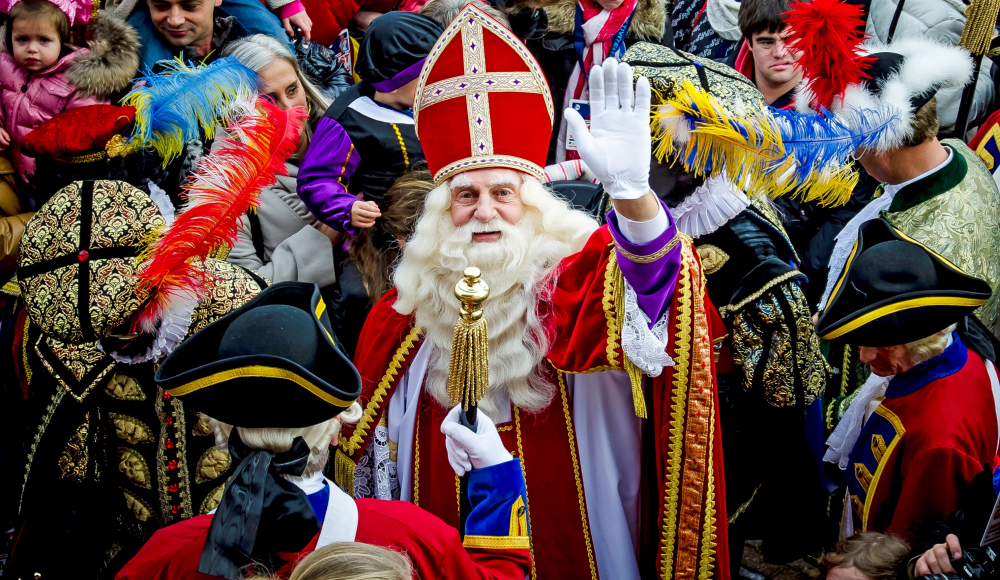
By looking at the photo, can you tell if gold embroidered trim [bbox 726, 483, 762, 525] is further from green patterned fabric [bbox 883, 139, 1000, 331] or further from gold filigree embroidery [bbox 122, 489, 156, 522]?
gold filigree embroidery [bbox 122, 489, 156, 522]

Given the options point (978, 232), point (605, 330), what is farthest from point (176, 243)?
point (978, 232)

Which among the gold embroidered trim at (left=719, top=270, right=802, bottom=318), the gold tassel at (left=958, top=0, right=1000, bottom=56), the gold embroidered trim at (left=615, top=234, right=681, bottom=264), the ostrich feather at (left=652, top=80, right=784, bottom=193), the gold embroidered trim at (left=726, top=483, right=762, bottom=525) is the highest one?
the gold tassel at (left=958, top=0, right=1000, bottom=56)

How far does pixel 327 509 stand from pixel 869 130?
2.14 m

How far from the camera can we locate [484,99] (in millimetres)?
3086

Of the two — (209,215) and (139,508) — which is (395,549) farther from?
(139,508)

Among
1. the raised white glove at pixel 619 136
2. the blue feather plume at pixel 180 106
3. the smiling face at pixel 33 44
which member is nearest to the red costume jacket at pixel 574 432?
the raised white glove at pixel 619 136

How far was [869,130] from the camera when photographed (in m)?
2.81

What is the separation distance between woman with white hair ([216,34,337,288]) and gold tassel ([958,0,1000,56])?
9.74 ft

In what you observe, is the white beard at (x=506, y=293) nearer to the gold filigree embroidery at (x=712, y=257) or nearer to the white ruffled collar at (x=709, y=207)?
the white ruffled collar at (x=709, y=207)

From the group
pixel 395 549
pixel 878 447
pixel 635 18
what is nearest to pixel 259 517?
pixel 395 549

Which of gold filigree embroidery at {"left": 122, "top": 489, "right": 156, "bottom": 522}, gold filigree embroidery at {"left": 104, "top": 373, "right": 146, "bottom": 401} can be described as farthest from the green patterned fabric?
gold filigree embroidery at {"left": 122, "top": 489, "right": 156, "bottom": 522}

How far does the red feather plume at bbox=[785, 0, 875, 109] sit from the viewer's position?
9.48 feet

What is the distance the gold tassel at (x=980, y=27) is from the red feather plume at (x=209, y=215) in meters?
2.77

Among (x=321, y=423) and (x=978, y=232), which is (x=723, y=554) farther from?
(x=978, y=232)
